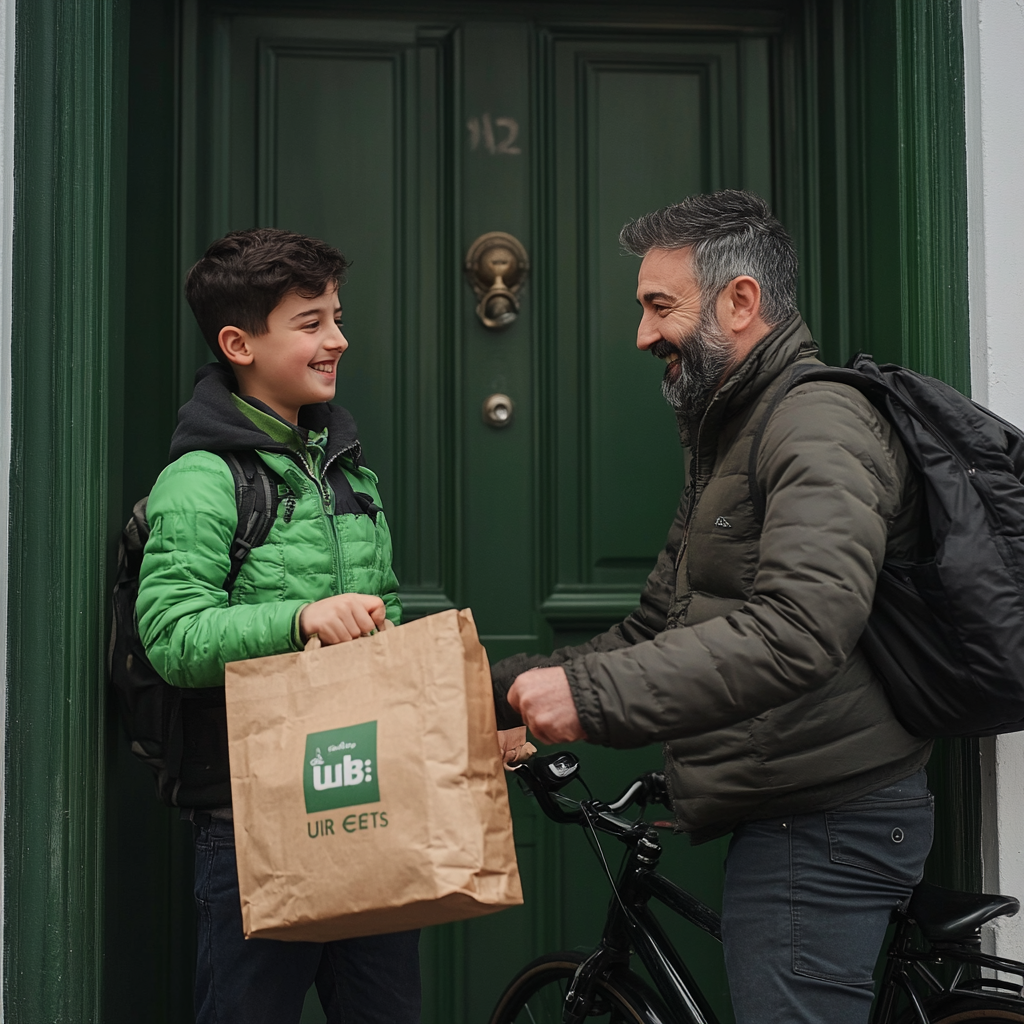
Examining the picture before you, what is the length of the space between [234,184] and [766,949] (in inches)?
84.7

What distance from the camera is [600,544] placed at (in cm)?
281

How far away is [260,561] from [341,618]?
26 centimetres

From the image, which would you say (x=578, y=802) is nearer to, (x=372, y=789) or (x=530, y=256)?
(x=372, y=789)

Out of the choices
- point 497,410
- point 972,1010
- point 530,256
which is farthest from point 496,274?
Answer: point 972,1010

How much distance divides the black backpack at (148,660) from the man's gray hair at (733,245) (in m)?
0.86

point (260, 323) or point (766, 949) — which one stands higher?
point (260, 323)

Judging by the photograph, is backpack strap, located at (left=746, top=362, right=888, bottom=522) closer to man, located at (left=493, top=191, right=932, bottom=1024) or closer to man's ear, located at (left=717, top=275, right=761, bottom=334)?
man, located at (left=493, top=191, right=932, bottom=1024)

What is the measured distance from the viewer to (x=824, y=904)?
1.69m

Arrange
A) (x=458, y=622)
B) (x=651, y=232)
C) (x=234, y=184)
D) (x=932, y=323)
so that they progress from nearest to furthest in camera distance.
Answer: (x=458, y=622)
(x=651, y=232)
(x=932, y=323)
(x=234, y=184)

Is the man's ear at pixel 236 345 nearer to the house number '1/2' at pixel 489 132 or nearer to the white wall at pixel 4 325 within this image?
the white wall at pixel 4 325

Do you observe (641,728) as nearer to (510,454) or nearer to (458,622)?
(458,622)

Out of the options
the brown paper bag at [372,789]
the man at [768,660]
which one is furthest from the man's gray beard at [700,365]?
the brown paper bag at [372,789]

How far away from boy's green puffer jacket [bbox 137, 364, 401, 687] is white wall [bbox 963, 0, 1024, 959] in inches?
49.7

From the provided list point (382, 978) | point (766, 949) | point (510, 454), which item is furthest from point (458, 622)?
point (510, 454)
